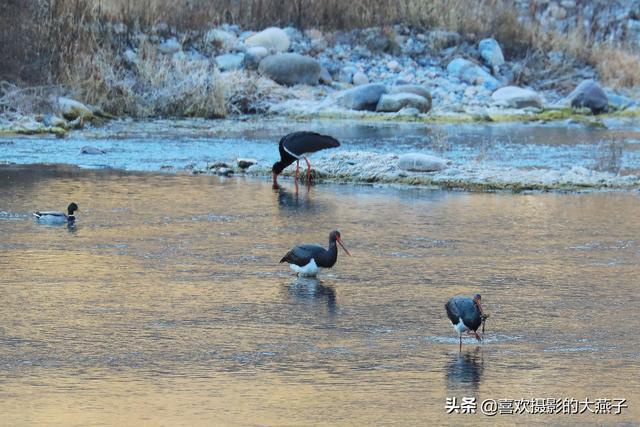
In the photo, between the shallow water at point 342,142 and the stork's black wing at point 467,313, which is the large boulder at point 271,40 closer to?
the shallow water at point 342,142

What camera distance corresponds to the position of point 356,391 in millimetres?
8656

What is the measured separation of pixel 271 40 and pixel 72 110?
9217mm

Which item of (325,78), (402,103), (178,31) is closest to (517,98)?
(402,103)

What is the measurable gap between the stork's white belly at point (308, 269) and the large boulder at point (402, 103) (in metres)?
19.8

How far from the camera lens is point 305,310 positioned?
1109 centimetres

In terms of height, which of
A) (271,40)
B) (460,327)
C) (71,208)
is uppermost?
(271,40)

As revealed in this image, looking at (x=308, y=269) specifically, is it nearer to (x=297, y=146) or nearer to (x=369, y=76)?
(x=297, y=146)

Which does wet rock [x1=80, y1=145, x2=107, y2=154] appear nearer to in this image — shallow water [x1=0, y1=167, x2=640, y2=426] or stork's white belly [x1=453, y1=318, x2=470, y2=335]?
shallow water [x1=0, y1=167, x2=640, y2=426]

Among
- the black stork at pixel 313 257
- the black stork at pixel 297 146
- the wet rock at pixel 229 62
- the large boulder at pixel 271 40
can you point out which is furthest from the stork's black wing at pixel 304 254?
the large boulder at pixel 271 40

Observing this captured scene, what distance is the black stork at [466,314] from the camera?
9.65 meters

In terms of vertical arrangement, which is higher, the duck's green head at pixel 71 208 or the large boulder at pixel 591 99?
the large boulder at pixel 591 99

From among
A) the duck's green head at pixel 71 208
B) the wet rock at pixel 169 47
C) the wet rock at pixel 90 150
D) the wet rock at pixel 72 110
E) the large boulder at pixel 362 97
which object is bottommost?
the duck's green head at pixel 71 208

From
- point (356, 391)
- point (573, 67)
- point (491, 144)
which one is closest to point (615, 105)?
Answer: point (573, 67)

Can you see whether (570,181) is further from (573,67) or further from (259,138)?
(573,67)
